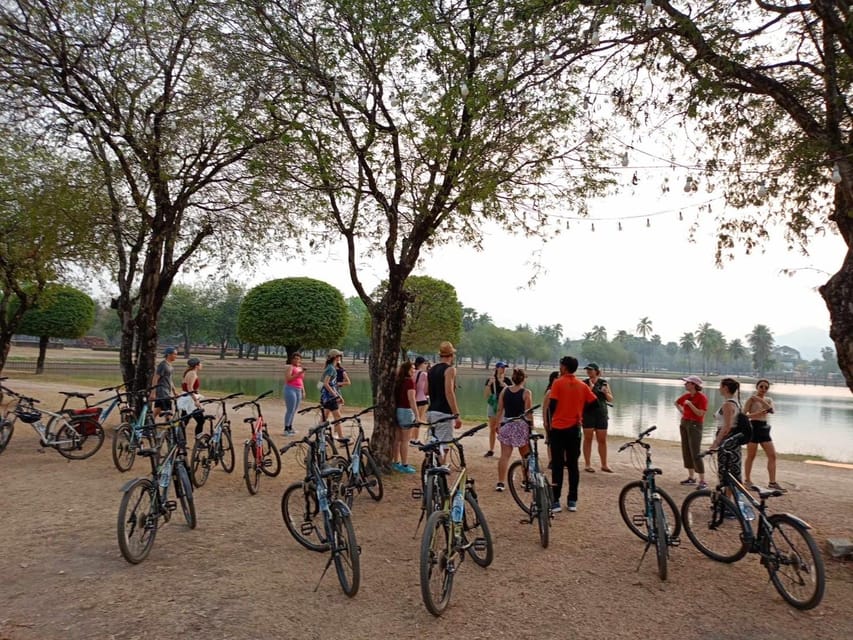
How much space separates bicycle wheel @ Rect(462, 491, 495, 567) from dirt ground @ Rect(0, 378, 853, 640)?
219 mm

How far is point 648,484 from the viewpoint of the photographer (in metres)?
5.29

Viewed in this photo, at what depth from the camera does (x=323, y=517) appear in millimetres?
4582

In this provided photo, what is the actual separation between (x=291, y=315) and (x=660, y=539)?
4070 cm

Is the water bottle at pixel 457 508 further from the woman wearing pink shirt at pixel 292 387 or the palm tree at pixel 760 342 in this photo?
the palm tree at pixel 760 342

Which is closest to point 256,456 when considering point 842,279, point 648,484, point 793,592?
point 648,484

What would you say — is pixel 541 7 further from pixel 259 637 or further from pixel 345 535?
pixel 259 637

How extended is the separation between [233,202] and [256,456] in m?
8.47

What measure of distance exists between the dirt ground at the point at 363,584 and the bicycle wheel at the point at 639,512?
0.15 metres

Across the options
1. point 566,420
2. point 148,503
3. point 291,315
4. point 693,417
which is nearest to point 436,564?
point 148,503

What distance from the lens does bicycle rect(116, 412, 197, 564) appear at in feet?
15.8

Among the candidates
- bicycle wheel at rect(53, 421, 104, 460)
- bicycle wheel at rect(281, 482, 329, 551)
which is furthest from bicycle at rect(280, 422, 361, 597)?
bicycle wheel at rect(53, 421, 104, 460)

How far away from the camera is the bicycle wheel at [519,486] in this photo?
6.86 metres

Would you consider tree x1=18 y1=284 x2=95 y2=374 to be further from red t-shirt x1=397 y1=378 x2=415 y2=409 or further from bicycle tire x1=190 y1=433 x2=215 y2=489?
red t-shirt x1=397 y1=378 x2=415 y2=409

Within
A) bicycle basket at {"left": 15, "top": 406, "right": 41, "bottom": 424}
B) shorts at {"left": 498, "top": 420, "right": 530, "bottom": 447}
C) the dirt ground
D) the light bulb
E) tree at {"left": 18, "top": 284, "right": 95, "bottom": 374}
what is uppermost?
the light bulb
